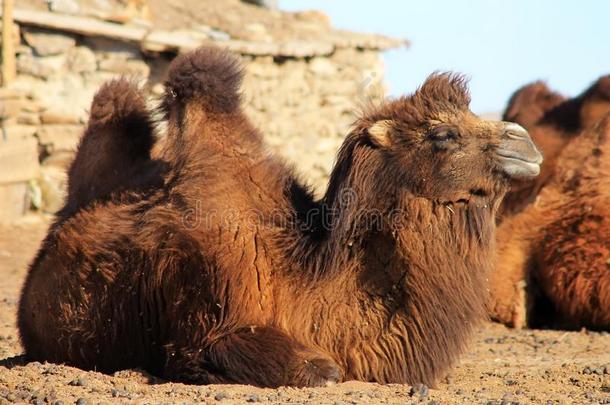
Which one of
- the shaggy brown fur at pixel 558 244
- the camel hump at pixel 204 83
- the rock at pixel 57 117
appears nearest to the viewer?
the camel hump at pixel 204 83

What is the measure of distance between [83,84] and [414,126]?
25.6ft

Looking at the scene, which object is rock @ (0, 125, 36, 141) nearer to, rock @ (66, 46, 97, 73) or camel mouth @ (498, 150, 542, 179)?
rock @ (66, 46, 97, 73)

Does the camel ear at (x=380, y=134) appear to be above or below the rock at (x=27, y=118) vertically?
above

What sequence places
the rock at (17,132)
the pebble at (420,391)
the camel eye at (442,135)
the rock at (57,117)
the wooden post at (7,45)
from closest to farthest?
the pebble at (420,391)
the camel eye at (442,135)
the wooden post at (7,45)
the rock at (17,132)
the rock at (57,117)

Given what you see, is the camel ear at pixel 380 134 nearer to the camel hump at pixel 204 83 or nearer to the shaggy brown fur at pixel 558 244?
the camel hump at pixel 204 83

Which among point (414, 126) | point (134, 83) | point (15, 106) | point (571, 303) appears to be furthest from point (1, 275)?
point (414, 126)

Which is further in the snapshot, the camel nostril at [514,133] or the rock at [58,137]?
the rock at [58,137]

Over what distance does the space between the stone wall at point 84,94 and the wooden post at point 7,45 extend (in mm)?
160

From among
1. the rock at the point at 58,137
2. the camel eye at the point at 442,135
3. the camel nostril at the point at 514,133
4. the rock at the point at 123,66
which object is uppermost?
the rock at the point at 123,66

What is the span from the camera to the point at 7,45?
39.2 ft

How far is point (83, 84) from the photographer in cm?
1288

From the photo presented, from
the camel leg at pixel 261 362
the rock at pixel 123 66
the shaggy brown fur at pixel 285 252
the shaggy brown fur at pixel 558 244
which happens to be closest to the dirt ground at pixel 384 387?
the camel leg at pixel 261 362

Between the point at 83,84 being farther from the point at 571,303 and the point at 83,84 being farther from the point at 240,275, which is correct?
the point at 240,275

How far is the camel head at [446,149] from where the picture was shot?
567cm
